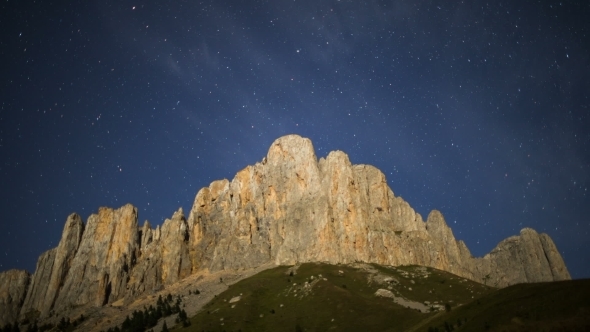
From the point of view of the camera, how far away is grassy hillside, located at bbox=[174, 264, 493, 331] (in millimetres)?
105500

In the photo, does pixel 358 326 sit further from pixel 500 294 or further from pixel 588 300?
pixel 588 300

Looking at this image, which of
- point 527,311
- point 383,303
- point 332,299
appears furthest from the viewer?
point 332,299

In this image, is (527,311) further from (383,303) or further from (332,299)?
(332,299)

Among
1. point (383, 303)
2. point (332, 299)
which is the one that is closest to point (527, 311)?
point (383, 303)

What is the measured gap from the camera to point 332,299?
124688 mm

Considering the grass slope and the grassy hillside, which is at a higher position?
the grassy hillside

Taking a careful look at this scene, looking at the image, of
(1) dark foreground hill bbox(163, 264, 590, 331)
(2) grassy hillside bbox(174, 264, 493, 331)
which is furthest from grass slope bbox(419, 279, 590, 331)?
(2) grassy hillside bbox(174, 264, 493, 331)

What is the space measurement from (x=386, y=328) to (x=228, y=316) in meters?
48.8

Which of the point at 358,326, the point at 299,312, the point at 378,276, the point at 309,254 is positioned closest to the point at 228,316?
the point at 299,312

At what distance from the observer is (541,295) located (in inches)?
2530

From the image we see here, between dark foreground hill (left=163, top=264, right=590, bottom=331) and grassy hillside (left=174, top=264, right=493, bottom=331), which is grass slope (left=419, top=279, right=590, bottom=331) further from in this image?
grassy hillside (left=174, top=264, right=493, bottom=331)

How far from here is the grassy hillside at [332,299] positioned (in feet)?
346

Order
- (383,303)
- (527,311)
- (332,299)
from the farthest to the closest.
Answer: (332,299) → (383,303) → (527,311)

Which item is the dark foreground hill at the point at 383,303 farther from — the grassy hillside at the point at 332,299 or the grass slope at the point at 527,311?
the grassy hillside at the point at 332,299
